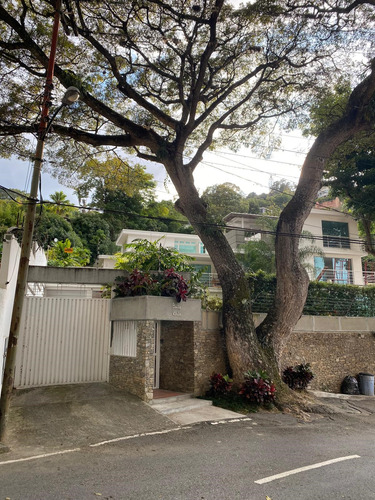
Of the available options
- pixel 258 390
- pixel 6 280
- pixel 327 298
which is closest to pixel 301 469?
pixel 258 390

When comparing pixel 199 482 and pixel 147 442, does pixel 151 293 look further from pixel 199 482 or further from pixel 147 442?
pixel 199 482

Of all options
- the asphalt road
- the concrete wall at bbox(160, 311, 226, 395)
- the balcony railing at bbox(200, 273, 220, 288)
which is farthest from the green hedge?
the asphalt road

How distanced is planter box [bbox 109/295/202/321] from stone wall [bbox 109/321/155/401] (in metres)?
0.25

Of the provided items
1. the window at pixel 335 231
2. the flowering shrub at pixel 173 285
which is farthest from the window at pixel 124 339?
the window at pixel 335 231

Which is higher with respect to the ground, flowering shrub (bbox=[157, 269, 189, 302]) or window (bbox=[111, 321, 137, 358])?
flowering shrub (bbox=[157, 269, 189, 302])

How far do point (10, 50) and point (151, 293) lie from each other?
8398mm

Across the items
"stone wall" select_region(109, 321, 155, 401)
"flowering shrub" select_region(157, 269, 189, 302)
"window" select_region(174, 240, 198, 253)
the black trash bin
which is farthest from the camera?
"window" select_region(174, 240, 198, 253)

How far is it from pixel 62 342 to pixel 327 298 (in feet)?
33.2

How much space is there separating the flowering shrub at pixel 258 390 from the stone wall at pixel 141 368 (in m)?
2.48

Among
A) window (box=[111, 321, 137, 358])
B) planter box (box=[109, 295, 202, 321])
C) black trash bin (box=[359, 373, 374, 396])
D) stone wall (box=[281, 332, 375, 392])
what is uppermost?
planter box (box=[109, 295, 202, 321])

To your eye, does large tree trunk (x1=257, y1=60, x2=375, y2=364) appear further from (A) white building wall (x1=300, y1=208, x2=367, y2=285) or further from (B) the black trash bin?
(A) white building wall (x1=300, y1=208, x2=367, y2=285)

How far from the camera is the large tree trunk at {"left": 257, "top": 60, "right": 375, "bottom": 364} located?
33.9 feet

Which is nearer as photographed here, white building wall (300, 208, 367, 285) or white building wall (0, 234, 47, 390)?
white building wall (0, 234, 47, 390)

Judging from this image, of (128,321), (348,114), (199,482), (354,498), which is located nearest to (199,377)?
(128,321)
